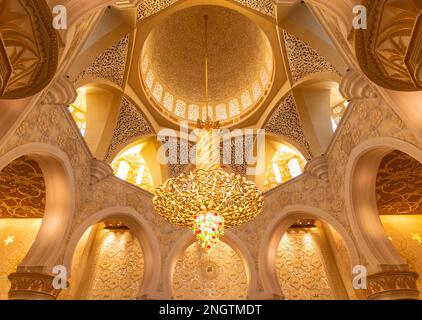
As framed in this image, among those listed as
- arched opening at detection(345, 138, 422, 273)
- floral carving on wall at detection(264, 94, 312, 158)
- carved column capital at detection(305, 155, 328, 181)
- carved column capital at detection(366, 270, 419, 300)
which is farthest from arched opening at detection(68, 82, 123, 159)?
carved column capital at detection(366, 270, 419, 300)

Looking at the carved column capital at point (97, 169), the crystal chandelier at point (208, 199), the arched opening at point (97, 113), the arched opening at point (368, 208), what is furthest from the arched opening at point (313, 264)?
the arched opening at point (97, 113)

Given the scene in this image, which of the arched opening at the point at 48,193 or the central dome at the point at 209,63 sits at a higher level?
the central dome at the point at 209,63

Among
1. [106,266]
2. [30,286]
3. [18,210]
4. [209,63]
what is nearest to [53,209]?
[30,286]

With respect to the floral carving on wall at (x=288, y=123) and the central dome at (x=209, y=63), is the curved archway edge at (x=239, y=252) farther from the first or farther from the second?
the central dome at (x=209, y=63)

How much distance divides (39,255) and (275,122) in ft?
19.3

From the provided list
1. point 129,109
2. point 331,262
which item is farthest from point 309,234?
point 129,109

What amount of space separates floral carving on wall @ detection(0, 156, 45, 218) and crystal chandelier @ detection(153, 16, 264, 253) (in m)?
2.86

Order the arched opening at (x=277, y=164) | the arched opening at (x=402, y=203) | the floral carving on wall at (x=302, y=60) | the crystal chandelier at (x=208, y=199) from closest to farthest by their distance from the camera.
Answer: the crystal chandelier at (x=208, y=199), the arched opening at (x=402, y=203), the floral carving on wall at (x=302, y=60), the arched opening at (x=277, y=164)

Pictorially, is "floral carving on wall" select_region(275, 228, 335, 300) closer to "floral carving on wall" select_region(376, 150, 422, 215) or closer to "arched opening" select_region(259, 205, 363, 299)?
"arched opening" select_region(259, 205, 363, 299)

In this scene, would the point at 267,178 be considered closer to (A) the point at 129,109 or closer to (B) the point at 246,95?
(B) the point at 246,95

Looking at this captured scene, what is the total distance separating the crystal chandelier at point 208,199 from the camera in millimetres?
4633

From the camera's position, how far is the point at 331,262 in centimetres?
876

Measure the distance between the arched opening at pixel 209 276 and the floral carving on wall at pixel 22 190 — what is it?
3580 millimetres

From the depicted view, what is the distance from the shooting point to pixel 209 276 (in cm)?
857
